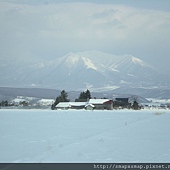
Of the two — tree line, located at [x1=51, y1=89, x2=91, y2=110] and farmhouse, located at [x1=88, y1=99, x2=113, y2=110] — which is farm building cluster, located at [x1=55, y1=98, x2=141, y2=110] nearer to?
farmhouse, located at [x1=88, y1=99, x2=113, y2=110]

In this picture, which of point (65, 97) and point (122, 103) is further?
point (122, 103)

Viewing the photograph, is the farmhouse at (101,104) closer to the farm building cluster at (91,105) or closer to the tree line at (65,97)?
the farm building cluster at (91,105)

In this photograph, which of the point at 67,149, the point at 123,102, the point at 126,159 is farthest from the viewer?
the point at 123,102

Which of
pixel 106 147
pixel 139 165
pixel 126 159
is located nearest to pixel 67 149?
pixel 106 147

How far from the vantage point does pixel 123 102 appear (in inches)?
5817

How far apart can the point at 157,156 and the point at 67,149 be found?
12.7 ft

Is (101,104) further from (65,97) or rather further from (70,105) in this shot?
(65,97)

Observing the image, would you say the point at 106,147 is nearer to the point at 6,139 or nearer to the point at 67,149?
the point at 67,149

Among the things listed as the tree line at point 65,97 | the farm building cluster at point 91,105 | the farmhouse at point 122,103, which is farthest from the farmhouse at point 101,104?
the farmhouse at point 122,103

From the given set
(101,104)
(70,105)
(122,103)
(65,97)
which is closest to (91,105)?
(70,105)

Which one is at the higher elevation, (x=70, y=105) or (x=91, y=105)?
(x=91, y=105)

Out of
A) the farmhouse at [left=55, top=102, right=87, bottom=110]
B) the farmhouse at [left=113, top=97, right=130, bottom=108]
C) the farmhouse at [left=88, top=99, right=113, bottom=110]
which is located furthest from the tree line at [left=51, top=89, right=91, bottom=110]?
the farmhouse at [left=113, top=97, right=130, bottom=108]

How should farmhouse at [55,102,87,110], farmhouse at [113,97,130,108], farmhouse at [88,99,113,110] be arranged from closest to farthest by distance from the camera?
1. farmhouse at [55,102,87,110]
2. farmhouse at [88,99,113,110]
3. farmhouse at [113,97,130,108]

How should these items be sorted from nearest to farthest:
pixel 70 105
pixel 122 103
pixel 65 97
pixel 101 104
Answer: pixel 65 97
pixel 70 105
pixel 101 104
pixel 122 103
